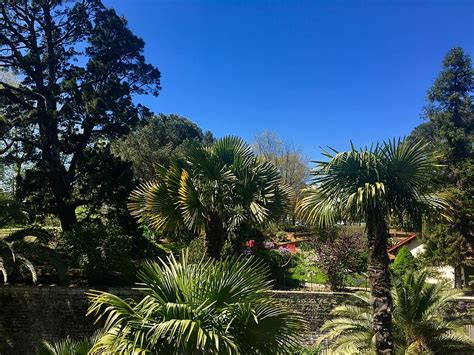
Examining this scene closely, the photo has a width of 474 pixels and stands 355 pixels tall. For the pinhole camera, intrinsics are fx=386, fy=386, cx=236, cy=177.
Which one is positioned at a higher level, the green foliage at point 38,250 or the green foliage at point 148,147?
the green foliage at point 148,147

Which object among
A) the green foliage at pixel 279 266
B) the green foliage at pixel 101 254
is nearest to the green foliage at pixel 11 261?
the green foliage at pixel 101 254

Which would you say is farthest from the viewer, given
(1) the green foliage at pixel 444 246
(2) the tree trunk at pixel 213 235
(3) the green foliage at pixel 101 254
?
(1) the green foliage at pixel 444 246

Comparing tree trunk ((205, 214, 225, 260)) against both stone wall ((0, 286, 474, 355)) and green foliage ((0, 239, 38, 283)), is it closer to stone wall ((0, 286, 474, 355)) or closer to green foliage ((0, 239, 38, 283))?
stone wall ((0, 286, 474, 355))

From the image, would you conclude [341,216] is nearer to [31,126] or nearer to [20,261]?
[20,261]

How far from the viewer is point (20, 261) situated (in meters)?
10.8

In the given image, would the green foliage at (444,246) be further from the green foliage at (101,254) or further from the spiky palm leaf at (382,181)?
the green foliage at (101,254)

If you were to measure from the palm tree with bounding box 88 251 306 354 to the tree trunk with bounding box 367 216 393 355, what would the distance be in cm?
233

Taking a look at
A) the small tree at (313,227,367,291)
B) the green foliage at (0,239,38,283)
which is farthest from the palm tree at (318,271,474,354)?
the green foliage at (0,239,38,283)

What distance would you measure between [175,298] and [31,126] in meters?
15.3

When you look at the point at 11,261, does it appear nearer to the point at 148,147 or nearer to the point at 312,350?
the point at 312,350

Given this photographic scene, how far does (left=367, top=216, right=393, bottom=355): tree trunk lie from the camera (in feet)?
20.2

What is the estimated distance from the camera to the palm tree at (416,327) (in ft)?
24.9

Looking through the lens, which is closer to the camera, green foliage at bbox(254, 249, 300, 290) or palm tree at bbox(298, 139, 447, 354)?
palm tree at bbox(298, 139, 447, 354)

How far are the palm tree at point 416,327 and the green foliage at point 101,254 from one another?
6.31 meters
